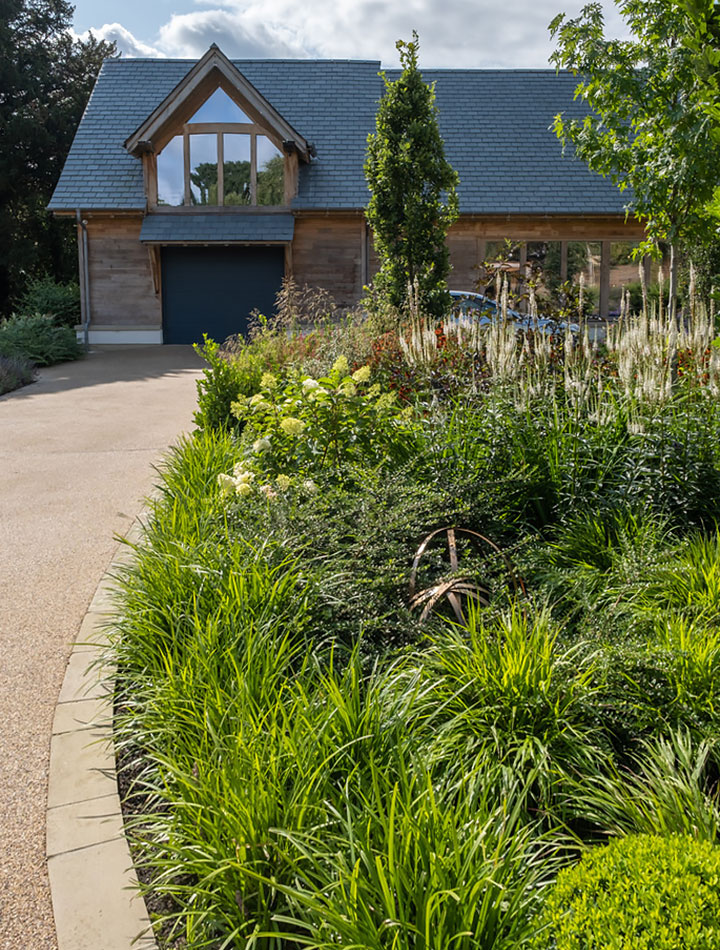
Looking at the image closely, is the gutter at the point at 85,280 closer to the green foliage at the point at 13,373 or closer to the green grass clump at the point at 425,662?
the green foliage at the point at 13,373

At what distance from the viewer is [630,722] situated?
302cm

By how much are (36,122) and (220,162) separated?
34.1 feet

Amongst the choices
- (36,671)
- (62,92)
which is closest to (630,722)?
(36,671)

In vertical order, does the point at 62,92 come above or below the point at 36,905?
above

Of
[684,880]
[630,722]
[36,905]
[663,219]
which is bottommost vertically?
[36,905]

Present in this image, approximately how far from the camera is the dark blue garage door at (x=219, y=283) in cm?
2180

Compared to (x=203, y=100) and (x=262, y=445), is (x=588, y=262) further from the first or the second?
(x=262, y=445)

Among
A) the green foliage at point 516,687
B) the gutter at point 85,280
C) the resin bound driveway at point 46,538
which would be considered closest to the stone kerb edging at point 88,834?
the resin bound driveway at point 46,538

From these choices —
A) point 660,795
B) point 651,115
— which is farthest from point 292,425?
point 651,115

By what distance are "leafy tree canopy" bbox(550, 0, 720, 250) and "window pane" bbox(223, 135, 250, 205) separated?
14.5 m

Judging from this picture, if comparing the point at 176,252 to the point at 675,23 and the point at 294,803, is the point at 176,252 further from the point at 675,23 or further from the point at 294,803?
the point at 294,803

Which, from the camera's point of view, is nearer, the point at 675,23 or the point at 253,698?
the point at 253,698

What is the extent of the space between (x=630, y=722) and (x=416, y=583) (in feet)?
4.33

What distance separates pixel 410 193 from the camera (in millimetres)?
13141
